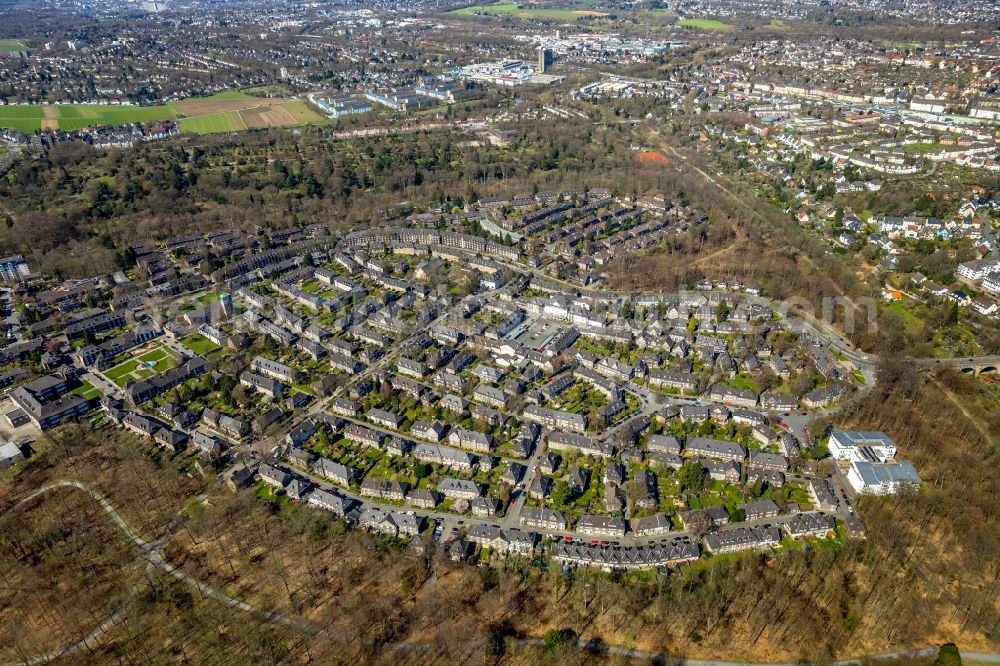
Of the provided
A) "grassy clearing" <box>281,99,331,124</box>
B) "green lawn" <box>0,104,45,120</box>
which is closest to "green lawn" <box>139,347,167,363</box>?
"grassy clearing" <box>281,99,331,124</box>

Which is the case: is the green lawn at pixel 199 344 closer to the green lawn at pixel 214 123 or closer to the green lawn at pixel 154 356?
the green lawn at pixel 154 356

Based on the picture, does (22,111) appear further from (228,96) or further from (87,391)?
(87,391)

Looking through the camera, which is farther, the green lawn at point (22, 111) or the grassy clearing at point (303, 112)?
the grassy clearing at point (303, 112)

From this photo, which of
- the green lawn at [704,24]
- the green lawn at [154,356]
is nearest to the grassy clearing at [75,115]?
the green lawn at [154,356]

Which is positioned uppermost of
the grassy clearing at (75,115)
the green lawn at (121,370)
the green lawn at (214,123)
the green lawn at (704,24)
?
the green lawn at (704,24)

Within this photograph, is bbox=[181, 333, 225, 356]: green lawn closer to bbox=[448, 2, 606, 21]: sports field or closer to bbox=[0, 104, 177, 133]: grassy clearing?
bbox=[0, 104, 177, 133]: grassy clearing

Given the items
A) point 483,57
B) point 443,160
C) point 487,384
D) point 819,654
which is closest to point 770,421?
point 819,654

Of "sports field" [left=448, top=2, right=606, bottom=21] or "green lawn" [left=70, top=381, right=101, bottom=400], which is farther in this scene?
"sports field" [left=448, top=2, right=606, bottom=21]
